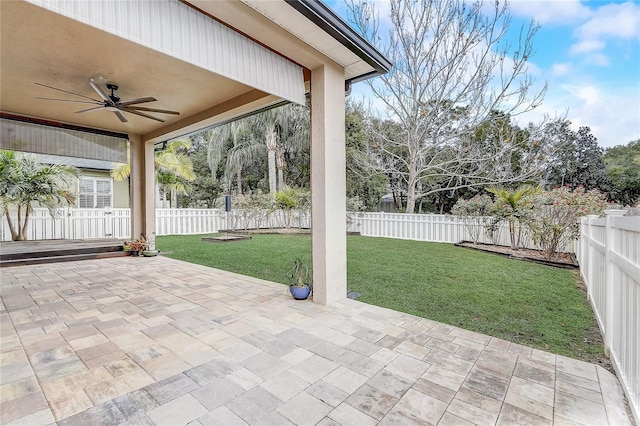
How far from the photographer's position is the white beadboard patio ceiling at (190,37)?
6.64 ft

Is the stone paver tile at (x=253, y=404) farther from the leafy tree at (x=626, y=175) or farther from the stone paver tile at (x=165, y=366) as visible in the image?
the leafy tree at (x=626, y=175)

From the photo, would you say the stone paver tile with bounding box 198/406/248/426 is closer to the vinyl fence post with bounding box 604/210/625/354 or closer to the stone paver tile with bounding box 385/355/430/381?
the stone paver tile with bounding box 385/355/430/381

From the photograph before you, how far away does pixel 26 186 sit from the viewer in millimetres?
8117

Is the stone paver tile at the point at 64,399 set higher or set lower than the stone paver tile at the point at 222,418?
higher

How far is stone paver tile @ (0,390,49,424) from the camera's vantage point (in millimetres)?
1731

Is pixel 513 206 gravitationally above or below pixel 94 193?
below

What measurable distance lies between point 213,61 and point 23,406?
278 cm

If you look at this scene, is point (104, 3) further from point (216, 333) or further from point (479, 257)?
point (479, 257)

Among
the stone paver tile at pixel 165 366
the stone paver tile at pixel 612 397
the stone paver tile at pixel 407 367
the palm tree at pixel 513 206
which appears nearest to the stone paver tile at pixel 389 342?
the stone paver tile at pixel 407 367

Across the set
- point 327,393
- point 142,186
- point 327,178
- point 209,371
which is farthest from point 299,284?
point 142,186

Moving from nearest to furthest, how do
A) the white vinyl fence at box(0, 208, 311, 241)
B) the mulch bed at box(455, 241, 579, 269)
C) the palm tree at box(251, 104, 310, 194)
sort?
the mulch bed at box(455, 241, 579, 269), the white vinyl fence at box(0, 208, 311, 241), the palm tree at box(251, 104, 310, 194)

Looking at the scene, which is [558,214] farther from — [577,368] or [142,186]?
[142,186]

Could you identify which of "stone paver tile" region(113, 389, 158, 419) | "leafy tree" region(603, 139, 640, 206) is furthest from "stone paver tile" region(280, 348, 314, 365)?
"leafy tree" region(603, 139, 640, 206)

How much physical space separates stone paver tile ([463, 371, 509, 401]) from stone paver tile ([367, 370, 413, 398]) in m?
0.40
